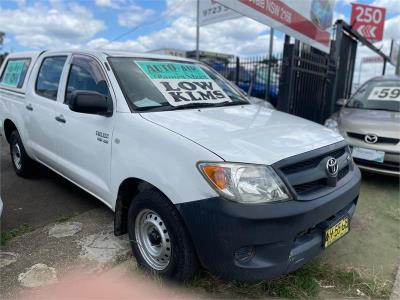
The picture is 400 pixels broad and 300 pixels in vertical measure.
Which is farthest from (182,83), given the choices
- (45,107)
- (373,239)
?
(373,239)

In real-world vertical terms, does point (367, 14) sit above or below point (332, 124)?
above

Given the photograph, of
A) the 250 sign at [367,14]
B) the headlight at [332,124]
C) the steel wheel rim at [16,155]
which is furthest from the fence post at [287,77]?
the 250 sign at [367,14]

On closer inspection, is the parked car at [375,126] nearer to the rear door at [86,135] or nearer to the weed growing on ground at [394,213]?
the weed growing on ground at [394,213]

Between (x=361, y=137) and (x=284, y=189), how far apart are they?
3.44m

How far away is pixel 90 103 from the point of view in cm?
286

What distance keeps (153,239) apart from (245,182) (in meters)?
0.93

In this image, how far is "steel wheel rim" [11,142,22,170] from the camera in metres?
4.90

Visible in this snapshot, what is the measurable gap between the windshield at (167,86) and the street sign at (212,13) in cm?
517

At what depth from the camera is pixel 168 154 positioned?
2365mm

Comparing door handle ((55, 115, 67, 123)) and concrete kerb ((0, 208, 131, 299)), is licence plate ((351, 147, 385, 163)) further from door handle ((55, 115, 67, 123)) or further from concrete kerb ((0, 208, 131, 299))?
door handle ((55, 115, 67, 123))

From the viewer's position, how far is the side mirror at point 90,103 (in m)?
2.84

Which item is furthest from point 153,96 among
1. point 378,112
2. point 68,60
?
point 378,112

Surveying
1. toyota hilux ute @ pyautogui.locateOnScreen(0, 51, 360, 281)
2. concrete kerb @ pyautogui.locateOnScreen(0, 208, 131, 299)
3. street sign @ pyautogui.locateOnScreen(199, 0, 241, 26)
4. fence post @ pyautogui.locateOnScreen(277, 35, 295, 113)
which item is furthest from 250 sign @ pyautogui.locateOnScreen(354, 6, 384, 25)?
concrete kerb @ pyautogui.locateOnScreen(0, 208, 131, 299)

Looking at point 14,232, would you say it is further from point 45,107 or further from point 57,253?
point 45,107
